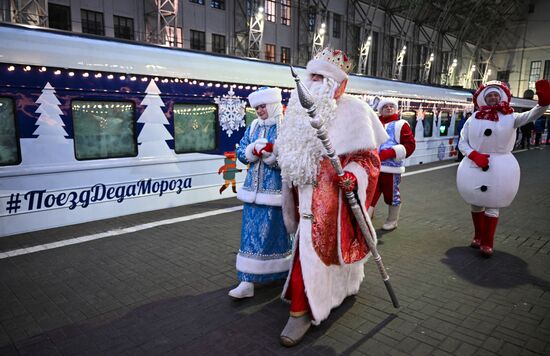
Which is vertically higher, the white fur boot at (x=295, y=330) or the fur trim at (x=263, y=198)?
the fur trim at (x=263, y=198)

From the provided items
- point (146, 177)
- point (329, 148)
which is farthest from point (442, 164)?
point (329, 148)

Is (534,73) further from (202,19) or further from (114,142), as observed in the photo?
(114,142)

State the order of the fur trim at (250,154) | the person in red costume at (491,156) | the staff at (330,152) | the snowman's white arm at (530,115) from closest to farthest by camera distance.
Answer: the staff at (330,152) → the fur trim at (250,154) → the snowman's white arm at (530,115) → the person in red costume at (491,156)

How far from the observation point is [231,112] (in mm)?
7691

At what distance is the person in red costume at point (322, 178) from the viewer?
2918mm

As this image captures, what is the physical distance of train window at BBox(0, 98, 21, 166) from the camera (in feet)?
17.0

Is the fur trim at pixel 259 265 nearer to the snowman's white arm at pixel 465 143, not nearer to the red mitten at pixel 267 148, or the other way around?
the red mitten at pixel 267 148

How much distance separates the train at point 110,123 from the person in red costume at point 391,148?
2.99m

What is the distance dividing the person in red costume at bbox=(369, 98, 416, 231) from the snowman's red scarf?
3.67ft

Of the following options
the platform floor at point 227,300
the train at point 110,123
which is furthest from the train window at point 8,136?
the platform floor at point 227,300

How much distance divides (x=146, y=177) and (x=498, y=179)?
5257 mm

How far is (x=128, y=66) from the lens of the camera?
6133mm

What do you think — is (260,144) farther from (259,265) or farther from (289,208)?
(259,265)

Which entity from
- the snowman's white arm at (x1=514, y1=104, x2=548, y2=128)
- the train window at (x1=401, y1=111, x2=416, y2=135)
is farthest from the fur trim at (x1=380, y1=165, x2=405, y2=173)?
the train window at (x1=401, y1=111, x2=416, y2=135)
